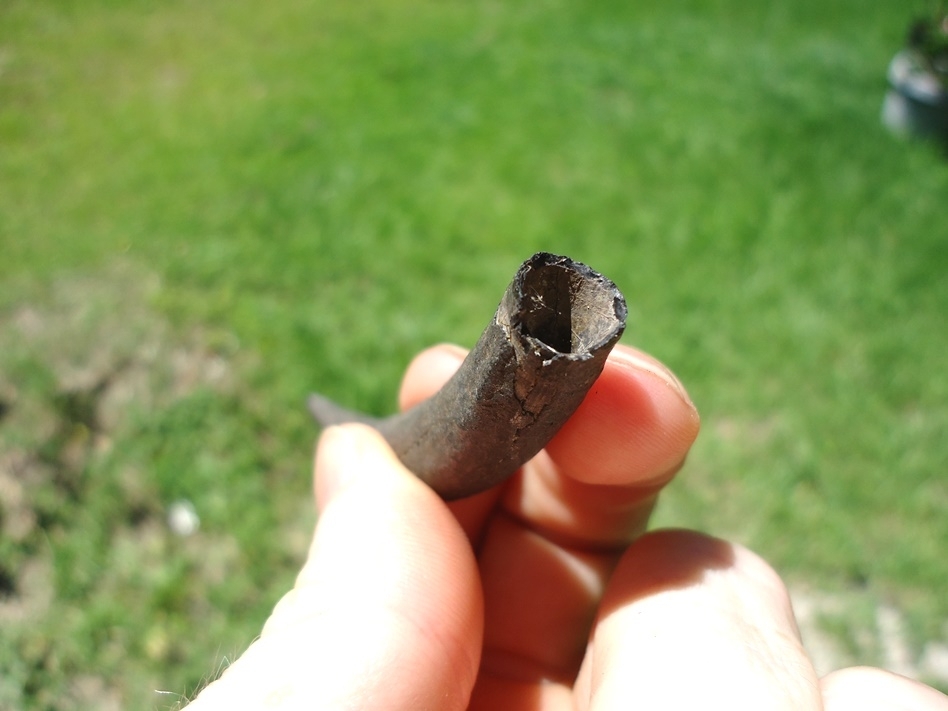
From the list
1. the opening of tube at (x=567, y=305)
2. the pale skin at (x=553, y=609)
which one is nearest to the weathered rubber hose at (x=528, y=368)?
the opening of tube at (x=567, y=305)

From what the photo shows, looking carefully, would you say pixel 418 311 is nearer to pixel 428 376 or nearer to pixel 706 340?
pixel 706 340

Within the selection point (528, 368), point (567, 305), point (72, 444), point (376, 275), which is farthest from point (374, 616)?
point (376, 275)

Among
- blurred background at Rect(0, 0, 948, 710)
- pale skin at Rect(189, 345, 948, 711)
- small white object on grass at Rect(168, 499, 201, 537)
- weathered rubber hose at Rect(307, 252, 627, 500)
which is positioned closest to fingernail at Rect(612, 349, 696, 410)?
pale skin at Rect(189, 345, 948, 711)

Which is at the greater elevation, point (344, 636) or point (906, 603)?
point (344, 636)

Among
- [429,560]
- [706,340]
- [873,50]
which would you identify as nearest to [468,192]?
[706,340]

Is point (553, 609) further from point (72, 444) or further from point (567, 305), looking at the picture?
point (72, 444)

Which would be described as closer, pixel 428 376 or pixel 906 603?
pixel 428 376
